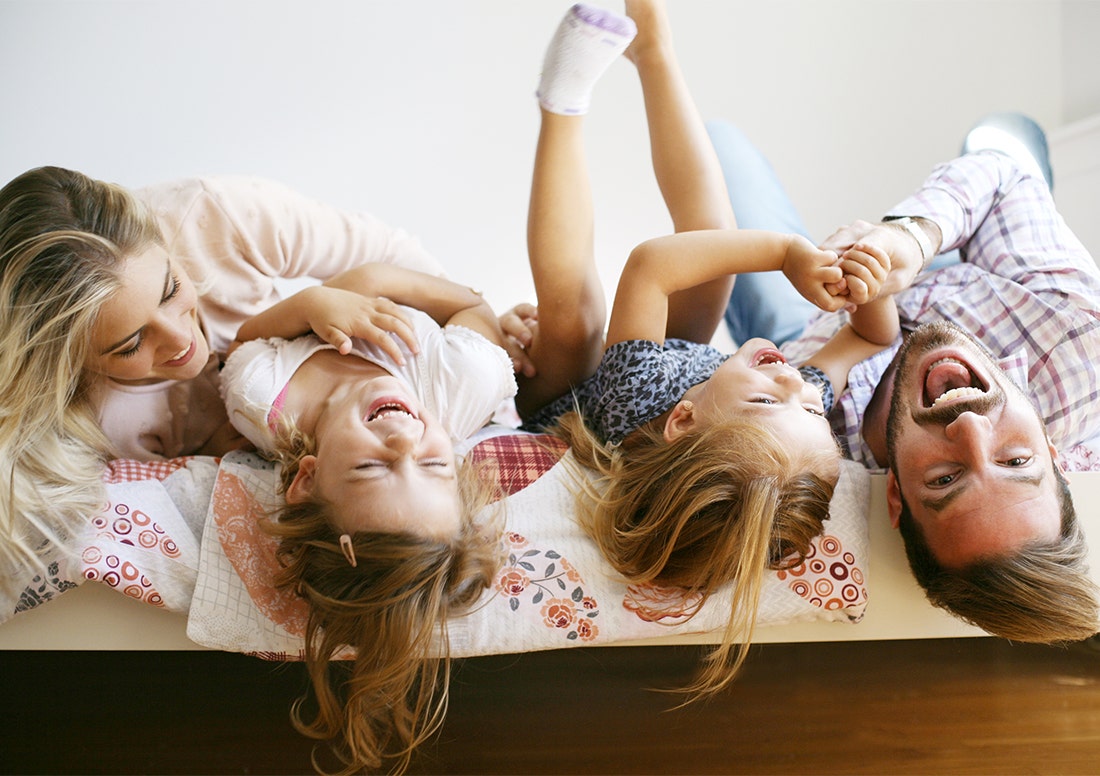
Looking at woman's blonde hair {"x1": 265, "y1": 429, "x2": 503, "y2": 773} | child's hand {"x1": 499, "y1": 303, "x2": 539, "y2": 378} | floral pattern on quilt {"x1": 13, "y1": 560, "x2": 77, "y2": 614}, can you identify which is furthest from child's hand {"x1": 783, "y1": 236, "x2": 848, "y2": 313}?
floral pattern on quilt {"x1": 13, "y1": 560, "x2": 77, "y2": 614}

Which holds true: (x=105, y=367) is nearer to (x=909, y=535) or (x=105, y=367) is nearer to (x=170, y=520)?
(x=170, y=520)

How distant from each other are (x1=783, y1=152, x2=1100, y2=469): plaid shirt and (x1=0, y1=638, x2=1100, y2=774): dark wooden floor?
0.28 metres

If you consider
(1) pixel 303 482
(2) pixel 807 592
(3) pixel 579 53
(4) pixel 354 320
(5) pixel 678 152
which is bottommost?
(2) pixel 807 592

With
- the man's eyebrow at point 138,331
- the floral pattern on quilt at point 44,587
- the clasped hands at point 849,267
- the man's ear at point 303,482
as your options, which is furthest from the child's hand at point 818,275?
the floral pattern on quilt at point 44,587

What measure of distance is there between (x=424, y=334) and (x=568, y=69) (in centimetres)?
36

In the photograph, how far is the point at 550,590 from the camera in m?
0.85

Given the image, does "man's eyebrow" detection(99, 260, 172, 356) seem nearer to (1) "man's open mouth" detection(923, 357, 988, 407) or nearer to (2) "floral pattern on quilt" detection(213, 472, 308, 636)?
(2) "floral pattern on quilt" detection(213, 472, 308, 636)

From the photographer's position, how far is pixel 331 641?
815mm

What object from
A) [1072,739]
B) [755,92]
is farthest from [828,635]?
[755,92]

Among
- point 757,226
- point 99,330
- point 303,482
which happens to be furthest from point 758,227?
point 99,330

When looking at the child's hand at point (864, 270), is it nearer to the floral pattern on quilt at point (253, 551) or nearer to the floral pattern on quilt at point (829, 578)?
the floral pattern on quilt at point (829, 578)

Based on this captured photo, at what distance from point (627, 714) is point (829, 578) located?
25 cm

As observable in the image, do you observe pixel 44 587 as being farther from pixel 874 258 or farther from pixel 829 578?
pixel 874 258

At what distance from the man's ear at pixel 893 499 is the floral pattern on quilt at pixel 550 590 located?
34 centimetres
